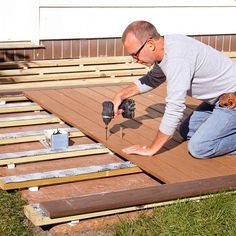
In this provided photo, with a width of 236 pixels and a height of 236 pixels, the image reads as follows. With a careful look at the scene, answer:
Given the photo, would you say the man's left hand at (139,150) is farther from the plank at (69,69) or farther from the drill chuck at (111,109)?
the plank at (69,69)

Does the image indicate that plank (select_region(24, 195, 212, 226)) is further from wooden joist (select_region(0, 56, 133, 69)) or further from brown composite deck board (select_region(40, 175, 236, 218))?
wooden joist (select_region(0, 56, 133, 69))

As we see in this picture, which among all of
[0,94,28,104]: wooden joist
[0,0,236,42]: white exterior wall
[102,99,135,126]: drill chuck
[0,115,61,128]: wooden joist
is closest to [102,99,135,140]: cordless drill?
[102,99,135,126]: drill chuck

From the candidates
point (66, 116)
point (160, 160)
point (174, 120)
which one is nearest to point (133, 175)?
point (160, 160)

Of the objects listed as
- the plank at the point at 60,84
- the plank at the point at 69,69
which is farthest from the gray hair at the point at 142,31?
the plank at the point at 69,69

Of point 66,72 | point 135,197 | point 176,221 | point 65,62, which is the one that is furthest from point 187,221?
point 65,62

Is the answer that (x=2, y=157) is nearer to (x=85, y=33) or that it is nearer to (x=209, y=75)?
(x=209, y=75)

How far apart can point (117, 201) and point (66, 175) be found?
2.43 feet

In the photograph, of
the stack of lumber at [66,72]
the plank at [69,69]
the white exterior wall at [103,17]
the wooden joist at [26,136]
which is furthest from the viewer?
the white exterior wall at [103,17]

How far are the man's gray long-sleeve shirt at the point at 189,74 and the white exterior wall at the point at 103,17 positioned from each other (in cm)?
396

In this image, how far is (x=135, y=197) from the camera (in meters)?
3.98

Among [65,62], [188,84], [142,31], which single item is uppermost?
[142,31]

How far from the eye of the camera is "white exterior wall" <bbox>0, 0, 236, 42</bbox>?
8555 mm

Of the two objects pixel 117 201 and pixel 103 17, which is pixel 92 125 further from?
pixel 103 17

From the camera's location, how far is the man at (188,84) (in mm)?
4402
